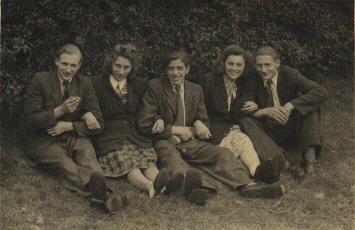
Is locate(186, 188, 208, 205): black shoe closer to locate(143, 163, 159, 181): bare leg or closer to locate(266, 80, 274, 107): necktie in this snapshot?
locate(143, 163, 159, 181): bare leg

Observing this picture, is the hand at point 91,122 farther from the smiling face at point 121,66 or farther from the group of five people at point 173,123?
the smiling face at point 121,66

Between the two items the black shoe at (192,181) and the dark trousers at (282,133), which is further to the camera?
the dark trousers at (282,133)

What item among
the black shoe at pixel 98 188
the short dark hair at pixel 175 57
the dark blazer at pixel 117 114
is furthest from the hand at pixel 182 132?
the black shoe at pixel 98 188

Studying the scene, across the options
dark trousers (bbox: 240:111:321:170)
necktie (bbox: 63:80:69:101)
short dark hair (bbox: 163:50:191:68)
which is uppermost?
short dark hair (bbox: 163:50:191:68)

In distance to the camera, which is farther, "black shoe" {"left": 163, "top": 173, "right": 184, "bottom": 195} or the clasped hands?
the clasped hands

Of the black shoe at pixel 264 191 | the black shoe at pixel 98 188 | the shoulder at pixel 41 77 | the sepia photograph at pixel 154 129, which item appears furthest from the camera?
the shoulder at pixel 41 77

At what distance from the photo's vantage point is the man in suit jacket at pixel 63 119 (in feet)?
17.5

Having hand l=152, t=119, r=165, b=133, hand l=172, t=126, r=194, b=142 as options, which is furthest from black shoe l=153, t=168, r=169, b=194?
hand l=172, t=126, r=194, b=142

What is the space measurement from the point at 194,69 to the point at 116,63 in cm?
140

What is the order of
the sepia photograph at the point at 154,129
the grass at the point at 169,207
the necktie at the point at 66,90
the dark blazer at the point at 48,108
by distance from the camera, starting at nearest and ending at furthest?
the grass at the point at 169,207, the sepia photograph at the point at 154,129, the dark blazer at the point at 48,108, the necktie at the point at 66,90

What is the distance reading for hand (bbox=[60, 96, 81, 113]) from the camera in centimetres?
543

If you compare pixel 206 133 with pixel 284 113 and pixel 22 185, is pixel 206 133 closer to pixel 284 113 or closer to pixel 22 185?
pixel 284 113

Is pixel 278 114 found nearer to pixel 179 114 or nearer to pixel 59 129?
pixel 179 114

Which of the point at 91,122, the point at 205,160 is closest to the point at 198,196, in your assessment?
the point at 205,160
